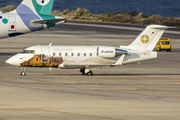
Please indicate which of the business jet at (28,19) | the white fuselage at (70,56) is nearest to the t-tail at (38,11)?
the business jet at (28,19)

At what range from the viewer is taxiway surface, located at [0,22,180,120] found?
2277 centimetres

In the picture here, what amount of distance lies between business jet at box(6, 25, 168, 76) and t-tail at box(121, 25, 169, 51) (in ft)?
1.25

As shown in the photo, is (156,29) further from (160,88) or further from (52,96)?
(52,96)

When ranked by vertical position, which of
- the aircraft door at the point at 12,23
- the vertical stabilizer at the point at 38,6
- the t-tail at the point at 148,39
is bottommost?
the t-tail at the point at 148,39

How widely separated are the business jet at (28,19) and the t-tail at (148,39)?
68.8 ft

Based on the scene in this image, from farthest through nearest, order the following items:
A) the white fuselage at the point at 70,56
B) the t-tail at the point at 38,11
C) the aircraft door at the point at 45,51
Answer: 1. the t-tail at the point at 38,11
2. the aircraft door at the point at 45,51
3. the white fuselage at the point at 70,56

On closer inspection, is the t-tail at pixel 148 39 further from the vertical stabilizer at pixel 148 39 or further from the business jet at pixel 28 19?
the business jet at pixel 28 19

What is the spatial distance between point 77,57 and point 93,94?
11.2m

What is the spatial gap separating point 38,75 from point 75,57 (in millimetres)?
4202

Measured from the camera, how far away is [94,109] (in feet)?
79.4

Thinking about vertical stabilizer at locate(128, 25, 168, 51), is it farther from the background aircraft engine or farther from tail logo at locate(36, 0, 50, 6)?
tail logo at locate(36, 0, 50, 6)

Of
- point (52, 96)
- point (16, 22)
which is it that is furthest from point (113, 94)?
point (16, 22)

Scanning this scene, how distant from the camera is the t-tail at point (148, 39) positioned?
42.4 m

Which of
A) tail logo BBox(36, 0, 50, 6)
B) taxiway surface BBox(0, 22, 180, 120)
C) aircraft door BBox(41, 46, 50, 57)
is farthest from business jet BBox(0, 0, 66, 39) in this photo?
aircraft door BBox(41, 46, 50, 57)
